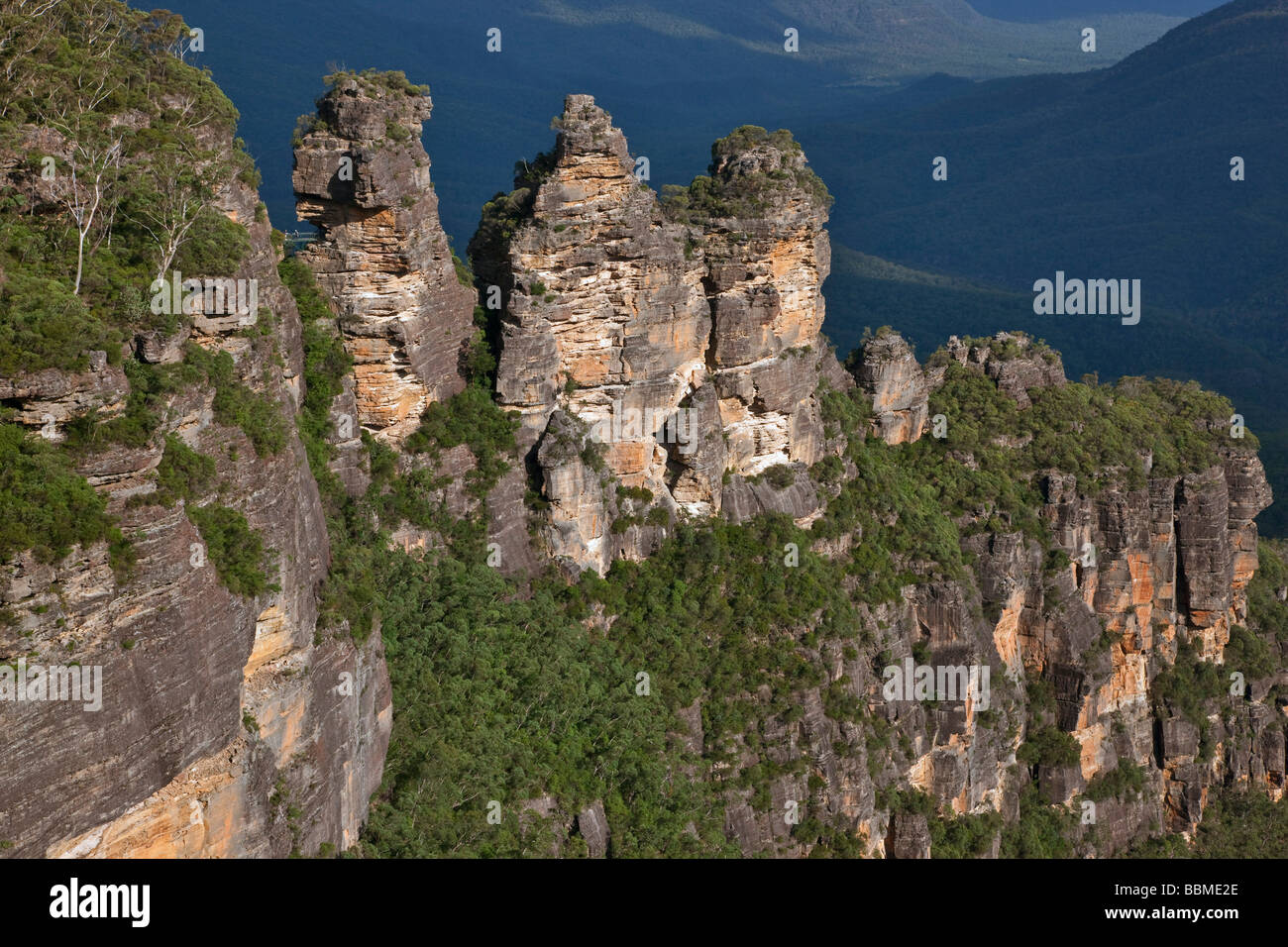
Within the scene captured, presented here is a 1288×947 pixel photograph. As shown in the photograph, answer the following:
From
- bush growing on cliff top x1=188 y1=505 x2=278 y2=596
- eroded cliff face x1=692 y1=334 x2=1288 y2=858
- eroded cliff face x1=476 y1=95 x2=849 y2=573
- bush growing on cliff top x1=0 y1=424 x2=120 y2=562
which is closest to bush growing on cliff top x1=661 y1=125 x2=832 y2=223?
eroded cliff face x1=476 y1=95 x2=849 y2=573

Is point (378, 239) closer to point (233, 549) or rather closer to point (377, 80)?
point (377, 80)

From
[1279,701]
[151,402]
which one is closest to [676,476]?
[151,402]

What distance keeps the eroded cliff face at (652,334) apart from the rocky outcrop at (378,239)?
11.4 feet

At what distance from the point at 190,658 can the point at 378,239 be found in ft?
60.1

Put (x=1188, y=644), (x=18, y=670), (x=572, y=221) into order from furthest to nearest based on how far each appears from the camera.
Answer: (x=1188, y=644)
(x=572, y=221)
(x=18, y=670)

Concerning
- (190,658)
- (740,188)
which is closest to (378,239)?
(740,188)

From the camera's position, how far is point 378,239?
3891 cm

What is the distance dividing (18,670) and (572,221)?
27.1 metres

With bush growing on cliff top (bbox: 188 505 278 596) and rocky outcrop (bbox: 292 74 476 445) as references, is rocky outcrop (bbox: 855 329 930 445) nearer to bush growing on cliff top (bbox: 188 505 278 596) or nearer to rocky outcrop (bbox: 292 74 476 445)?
rocky outcrop (bbox: 292 74 476 445)

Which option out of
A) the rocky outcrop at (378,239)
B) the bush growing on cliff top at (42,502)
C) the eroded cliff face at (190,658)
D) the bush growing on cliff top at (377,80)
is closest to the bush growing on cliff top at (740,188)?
the rocky outcrop at (378,239)

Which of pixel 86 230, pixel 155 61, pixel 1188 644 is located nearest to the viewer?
pixel 86 230

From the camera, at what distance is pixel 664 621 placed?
150 feet

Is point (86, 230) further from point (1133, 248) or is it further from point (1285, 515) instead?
point (1133, 248)

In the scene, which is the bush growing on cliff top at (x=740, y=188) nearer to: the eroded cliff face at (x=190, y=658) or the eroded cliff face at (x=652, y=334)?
the eroded cliff face at (x=652, y=334)
